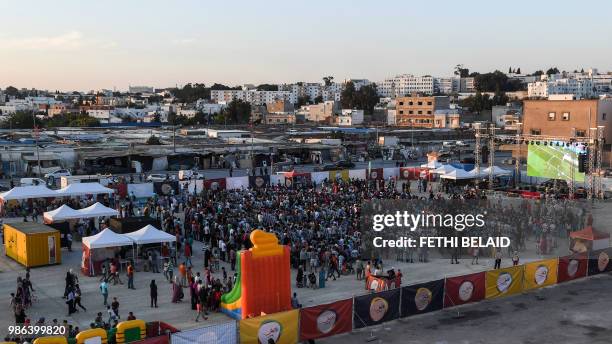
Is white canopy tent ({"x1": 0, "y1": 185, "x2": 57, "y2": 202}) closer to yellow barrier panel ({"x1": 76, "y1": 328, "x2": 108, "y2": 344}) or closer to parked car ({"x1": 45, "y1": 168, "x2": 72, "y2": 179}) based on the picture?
parked car ({"x1": 45, "y1": 168, "x2": 72, "y2": 179})

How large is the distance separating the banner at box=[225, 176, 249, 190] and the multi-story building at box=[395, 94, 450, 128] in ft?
236

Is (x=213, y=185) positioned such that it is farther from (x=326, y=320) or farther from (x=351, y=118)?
(x=351, y=118)

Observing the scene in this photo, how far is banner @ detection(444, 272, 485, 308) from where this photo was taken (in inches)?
639

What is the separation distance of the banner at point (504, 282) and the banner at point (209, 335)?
7406mm

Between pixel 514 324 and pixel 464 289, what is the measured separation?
5.45 ft

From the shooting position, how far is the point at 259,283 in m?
15.2

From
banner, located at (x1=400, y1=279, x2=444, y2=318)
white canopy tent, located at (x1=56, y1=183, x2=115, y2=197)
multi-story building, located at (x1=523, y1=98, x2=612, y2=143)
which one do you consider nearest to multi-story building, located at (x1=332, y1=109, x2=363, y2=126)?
multi-story building, located at (x1=523, y1=98, x2=612, y2=143)

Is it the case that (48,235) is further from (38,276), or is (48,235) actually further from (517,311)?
(517,311)

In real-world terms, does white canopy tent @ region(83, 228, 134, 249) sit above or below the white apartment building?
below

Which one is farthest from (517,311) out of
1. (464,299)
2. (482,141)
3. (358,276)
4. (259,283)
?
(482,141)

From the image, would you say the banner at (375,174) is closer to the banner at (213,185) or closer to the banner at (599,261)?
the banner at (213,185)

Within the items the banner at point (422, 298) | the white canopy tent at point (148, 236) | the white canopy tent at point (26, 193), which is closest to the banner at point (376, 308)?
the banner at point (422, 298)

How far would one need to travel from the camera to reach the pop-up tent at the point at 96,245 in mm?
19438

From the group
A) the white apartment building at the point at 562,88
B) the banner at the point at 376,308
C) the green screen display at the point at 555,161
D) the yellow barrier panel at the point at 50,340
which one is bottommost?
the banner at the point at 376,308
